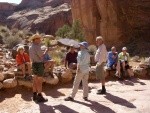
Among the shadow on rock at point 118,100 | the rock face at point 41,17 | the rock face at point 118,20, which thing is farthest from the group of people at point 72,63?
the rock face at point 41,17

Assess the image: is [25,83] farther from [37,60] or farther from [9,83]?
[37,60]

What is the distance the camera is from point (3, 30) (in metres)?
26.9

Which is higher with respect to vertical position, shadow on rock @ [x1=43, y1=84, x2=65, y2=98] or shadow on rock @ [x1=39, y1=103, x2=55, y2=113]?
shadow on rock @ [x1=43, y1=84, x2=65, y2=98]

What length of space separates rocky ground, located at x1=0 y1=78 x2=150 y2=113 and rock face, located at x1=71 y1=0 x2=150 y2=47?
15.8 meters

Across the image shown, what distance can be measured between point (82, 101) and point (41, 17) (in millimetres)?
39817

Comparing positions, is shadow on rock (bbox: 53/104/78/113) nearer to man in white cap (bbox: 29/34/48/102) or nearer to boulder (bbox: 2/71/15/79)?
man in white cap (bbox: 29/34/48/102)

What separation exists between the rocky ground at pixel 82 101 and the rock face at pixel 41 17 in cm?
3568

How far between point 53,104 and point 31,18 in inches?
1670

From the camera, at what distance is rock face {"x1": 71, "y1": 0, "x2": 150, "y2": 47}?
73.1 feet

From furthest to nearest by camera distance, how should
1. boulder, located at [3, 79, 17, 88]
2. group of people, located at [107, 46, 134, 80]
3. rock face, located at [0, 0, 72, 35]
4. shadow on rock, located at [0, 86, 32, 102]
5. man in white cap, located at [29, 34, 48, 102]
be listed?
rock face, located at [0, 0, 72, 35] < group of people, located at [107, 46, 134, 80] < boulder, located at [3, 79, 17, 88] < shadow on rock, located at [0, 86, 32, 102] < man in white cap, located at [29, 34, 48, 102]

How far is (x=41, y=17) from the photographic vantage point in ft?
144

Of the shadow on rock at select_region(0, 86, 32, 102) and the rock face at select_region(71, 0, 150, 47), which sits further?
the rock face at select_region(71, 0, 150, 47)

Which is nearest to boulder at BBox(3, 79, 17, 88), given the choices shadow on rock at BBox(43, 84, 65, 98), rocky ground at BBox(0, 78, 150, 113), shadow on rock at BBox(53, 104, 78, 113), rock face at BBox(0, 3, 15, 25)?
rocky ground at BBox(0, 78, 150, 113)

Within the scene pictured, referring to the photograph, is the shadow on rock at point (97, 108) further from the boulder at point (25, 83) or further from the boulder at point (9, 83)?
the boulder at point (9, 83)
